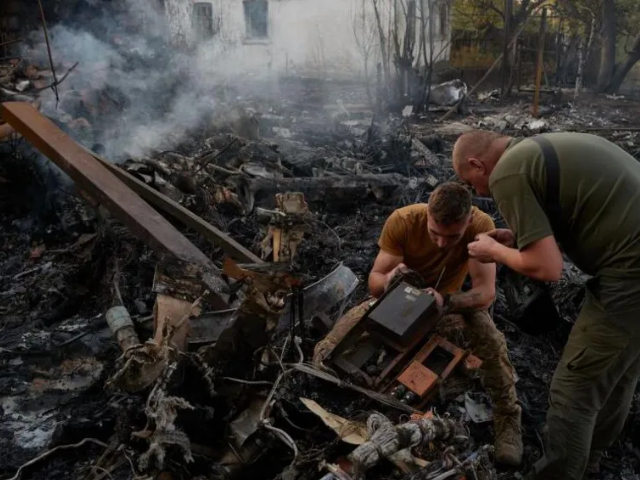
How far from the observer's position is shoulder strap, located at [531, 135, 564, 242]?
2.34 m

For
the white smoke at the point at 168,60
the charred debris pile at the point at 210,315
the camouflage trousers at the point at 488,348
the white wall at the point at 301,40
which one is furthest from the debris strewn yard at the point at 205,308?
the white wall at the point at 301,40

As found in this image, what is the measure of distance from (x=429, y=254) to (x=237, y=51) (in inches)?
767

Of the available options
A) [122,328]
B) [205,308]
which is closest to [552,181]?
[205,308]

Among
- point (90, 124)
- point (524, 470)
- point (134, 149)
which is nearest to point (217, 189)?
point (134, 149)

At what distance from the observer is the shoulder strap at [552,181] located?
2.34 metres

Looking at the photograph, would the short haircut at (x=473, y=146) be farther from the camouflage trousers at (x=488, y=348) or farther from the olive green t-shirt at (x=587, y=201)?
the camouflage trousers at (x=488, y=348)

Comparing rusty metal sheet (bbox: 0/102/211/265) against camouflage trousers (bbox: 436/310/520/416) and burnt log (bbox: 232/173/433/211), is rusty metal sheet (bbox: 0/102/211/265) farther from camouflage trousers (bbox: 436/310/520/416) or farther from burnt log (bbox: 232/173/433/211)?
burnt log (bbox: 232/173/433/211)

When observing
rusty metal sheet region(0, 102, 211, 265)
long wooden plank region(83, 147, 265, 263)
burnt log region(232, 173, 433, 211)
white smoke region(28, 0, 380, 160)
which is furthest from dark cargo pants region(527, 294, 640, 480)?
white smoke region(28, 0, 380, 160)

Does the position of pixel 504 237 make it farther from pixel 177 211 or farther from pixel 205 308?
pixel 177 211

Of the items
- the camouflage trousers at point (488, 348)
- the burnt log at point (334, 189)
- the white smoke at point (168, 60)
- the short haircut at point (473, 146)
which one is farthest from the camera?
the white smoke at point (168, 60)

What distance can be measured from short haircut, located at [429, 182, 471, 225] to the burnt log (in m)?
3.99

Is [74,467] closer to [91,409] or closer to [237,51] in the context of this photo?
[91,409]

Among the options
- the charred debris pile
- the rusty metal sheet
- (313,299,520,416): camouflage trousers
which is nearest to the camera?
the charred debris pile

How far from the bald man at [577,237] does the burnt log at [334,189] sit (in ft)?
14.6
